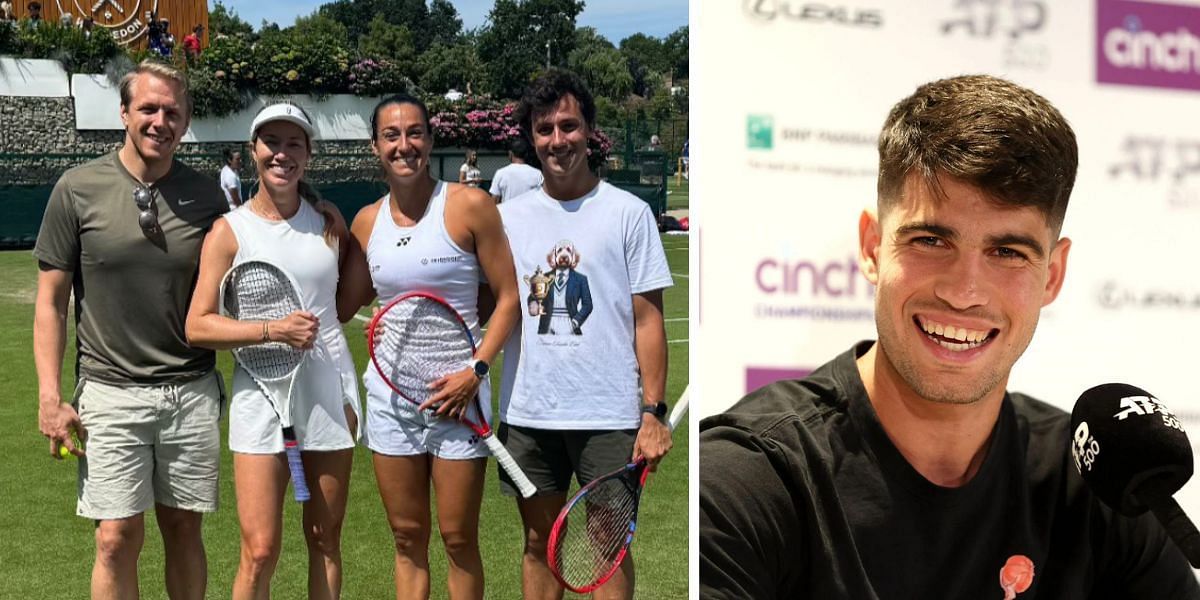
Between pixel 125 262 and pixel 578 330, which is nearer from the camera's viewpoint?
pixel 125 262

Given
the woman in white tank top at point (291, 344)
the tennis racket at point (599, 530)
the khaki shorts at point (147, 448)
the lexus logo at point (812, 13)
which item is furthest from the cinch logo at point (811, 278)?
the khaki shorts at point (147, 448)

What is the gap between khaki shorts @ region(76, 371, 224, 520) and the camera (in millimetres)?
3602

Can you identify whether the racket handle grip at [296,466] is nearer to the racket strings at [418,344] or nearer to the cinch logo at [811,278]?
the racket strings at [418,344]

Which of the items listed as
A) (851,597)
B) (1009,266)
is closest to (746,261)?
(1009,266)

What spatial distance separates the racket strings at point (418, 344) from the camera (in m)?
3.55

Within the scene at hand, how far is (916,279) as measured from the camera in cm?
220

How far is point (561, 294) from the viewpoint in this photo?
3.60 m

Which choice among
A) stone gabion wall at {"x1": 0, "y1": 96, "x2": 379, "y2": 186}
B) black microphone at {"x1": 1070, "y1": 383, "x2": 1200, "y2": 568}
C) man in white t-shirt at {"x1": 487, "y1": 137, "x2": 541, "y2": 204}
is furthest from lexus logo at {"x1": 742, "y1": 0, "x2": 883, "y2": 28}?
stone gabion wall at {"x1": 0, "y1": 96, "x2": 379, "y2": 186}

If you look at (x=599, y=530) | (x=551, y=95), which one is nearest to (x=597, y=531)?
(x=599, y=530)

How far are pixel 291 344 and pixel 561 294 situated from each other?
75cm

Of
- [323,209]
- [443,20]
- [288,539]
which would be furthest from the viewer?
[443,20]

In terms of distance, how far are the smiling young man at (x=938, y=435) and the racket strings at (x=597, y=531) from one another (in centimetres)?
126

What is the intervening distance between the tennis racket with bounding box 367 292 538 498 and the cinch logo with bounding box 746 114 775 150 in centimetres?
141

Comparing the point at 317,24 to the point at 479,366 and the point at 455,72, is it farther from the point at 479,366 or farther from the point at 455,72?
the point at 479,366
